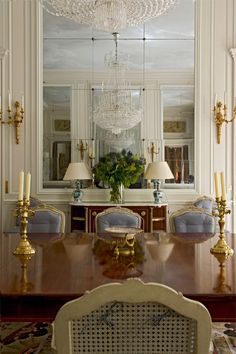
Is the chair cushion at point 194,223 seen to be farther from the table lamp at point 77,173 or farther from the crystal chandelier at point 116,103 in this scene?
the table lamp at point 77,173

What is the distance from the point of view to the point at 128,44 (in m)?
5.31

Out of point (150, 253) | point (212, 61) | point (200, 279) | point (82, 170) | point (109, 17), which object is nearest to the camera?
point (200, 279)

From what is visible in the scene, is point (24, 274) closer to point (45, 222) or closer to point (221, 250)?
point (221, 250)

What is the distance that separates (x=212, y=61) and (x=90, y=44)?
151 cm

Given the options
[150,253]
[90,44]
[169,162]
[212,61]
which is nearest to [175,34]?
[212,61]

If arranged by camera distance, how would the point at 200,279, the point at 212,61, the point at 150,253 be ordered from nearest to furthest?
the point at 200,279 < the point at 150,253 < the point at 212,61

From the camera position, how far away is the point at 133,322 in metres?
1.24

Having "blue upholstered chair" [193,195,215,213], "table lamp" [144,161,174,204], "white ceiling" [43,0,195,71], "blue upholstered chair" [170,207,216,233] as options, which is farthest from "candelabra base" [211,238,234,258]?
"white ceiling" [43,0,195,71]

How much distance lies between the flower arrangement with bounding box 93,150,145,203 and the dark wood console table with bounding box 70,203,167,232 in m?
0.21

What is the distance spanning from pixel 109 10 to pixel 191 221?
1745mm

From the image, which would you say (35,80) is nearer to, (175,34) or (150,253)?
(175,34)

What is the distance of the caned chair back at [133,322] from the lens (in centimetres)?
120

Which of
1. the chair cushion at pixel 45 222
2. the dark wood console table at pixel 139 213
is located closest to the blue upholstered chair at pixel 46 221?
the chair cushion at pixel 45 222

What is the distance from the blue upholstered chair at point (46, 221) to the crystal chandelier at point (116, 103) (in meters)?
1.55
